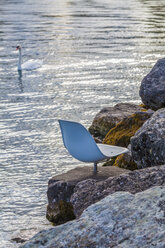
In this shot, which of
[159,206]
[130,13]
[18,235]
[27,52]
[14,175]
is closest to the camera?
[159,206]

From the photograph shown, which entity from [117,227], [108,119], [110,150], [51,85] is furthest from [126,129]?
[51,85]

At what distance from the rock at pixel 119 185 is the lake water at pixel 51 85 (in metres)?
1.42

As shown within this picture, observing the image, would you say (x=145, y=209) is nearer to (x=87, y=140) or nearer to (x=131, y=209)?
(x=131, y=209)

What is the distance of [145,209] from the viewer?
512cm

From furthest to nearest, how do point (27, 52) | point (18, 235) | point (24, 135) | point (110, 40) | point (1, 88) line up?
1. point (110, 40)
2. point (27, 52)
3. point (1, 88)
4. point (24, 135)
5. point (18, 235)

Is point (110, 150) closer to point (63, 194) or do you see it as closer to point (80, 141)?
point (80, 141)

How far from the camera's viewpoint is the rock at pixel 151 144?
8258mm

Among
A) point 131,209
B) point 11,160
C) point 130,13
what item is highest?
point 131,209

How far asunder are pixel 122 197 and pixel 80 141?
3.36 m

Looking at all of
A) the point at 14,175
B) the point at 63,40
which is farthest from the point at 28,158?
the point at 63,40

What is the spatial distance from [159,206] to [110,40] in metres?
29.0

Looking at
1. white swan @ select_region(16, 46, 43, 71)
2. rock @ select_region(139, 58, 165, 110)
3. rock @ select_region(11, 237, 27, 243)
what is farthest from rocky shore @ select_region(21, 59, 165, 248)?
white swan @ select_region(16, 46, 43, 71)

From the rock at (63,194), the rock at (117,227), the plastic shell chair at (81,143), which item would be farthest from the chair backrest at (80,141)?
the rock at (117,227)

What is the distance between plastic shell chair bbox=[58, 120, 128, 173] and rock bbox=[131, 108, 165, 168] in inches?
20.8
